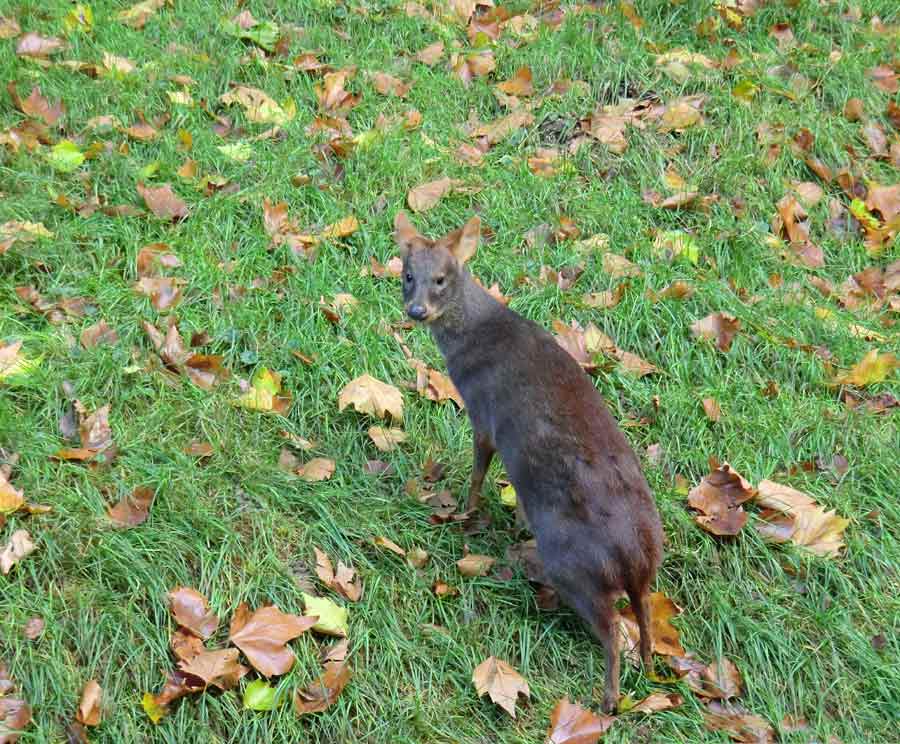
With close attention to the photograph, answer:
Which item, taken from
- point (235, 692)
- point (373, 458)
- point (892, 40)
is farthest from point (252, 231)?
point (892, 40)

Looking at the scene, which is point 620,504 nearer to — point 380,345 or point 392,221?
point 380,345

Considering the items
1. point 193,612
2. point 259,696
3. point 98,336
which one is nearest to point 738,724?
point 259,696

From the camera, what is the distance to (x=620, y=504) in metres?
3.65

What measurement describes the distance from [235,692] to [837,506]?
8.42ft

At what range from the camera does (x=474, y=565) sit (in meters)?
4.09

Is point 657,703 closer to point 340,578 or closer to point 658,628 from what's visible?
point 658,628

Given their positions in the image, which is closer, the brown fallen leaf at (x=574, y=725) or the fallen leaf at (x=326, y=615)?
the brown fallen leaf at (x=574, y=725)

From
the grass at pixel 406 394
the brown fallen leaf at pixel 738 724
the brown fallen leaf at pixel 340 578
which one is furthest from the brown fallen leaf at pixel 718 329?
the brown fallen leaf at pixel 340 578

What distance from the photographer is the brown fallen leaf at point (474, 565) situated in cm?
407

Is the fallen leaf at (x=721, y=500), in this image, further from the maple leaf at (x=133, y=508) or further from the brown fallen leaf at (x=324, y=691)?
the maple leaf at (x=133, y=508)

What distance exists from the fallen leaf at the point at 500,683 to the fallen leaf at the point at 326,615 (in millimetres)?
508

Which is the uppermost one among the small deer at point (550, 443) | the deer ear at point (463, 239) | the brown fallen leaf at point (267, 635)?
the deer ear at point (463, 239)

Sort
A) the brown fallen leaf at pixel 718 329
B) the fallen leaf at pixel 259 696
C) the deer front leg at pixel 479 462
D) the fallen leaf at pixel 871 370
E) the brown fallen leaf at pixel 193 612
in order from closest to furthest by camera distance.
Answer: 1. the fallen leaf at pixel 259 696
2. the brown fallen leaf at pixel 193 612
3. the deer front leg at pixel 479 462
4. the fallen leaf at pixel 871 370
5. the brown fallen leaf at pixel 718 329

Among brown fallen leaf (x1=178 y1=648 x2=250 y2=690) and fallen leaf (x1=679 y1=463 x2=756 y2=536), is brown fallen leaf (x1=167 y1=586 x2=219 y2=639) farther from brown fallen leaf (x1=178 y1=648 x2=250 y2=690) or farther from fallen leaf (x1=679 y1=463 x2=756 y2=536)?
fallen leaf (x1=679 y1=463 x2=756 y2=536)
